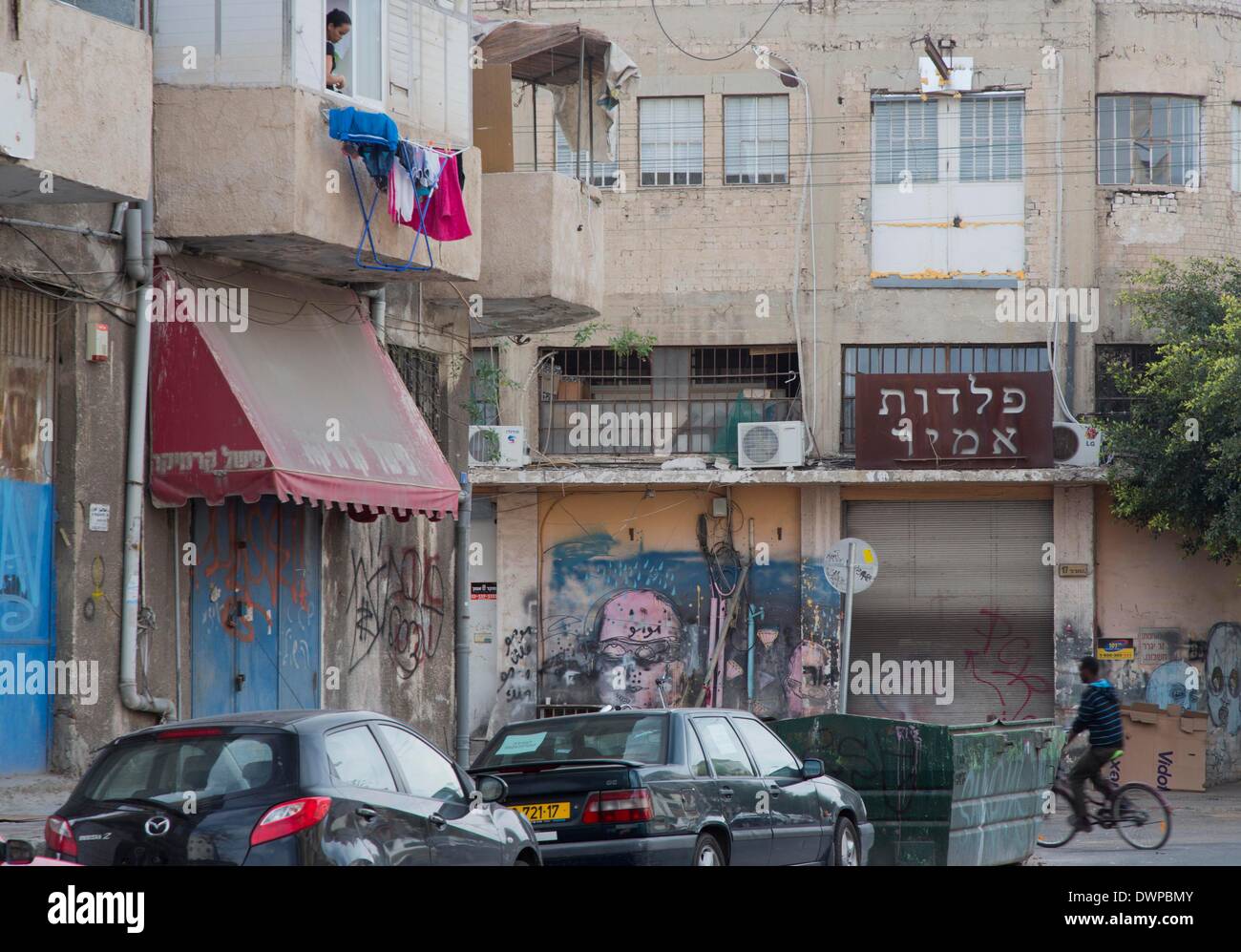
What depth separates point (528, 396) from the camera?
87.0 feet

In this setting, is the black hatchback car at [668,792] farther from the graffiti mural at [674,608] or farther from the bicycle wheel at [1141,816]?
the graffiti mural at [674,608]

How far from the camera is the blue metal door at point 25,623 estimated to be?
12492 mm

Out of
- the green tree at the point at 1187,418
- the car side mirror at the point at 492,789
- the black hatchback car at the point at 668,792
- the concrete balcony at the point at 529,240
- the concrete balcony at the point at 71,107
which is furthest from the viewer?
the green tree at the point at 1187,418

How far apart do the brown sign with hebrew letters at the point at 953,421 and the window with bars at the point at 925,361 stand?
627 mm

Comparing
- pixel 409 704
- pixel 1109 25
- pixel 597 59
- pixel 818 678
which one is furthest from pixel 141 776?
pixel 1109 25

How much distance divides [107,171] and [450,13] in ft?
17.4

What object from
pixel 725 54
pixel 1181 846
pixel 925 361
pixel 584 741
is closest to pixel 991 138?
pixel 925 361

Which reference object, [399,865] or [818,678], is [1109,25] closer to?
[818,678]

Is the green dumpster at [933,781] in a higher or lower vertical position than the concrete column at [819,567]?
lower

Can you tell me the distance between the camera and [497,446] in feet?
84.8

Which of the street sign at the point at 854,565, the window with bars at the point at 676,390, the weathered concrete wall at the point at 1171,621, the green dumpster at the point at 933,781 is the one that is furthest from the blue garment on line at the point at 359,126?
the weathered concrete wall at the point at 1171,621

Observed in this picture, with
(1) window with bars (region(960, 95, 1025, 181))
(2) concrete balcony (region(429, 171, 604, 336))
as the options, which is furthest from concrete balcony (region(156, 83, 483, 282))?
(1) window with bars (region(960, 95, 1025, 181))

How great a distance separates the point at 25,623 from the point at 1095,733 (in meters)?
8.90

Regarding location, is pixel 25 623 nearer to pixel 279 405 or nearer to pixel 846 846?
pixel 279 405
